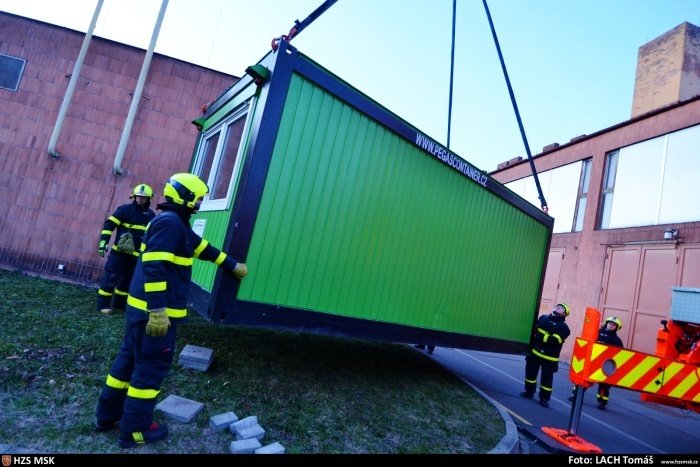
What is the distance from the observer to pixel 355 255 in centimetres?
435

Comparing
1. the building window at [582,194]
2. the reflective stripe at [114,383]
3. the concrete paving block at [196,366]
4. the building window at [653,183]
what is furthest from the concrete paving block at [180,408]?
the building window at [582,194]

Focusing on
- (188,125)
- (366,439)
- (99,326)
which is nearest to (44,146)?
(188,125)

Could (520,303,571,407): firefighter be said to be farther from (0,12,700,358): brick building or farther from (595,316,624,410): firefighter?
(0,12,700,358): brick building

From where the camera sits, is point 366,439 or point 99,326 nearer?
point 366,439

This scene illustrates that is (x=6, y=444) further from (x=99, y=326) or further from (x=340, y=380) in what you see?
(x=340, y=380)

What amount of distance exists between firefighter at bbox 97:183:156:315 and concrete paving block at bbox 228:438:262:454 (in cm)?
370

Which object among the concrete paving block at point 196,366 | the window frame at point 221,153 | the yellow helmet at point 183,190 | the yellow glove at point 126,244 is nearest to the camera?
the yellow helmet at point 183,190

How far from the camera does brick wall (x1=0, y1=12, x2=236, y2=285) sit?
23.4 ft

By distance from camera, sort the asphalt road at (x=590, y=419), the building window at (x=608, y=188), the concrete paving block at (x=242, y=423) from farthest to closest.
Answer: the building window at (x=608, y=188) < the asphalt road at (x=590, y=419) < the concrete paving block at (x=242, y=423)

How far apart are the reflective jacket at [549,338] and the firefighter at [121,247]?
21.8 ft

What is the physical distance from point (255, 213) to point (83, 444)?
6.96 ft

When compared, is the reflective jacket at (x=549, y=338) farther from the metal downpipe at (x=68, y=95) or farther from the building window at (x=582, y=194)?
the metal downpipe at (x=68, y=95)

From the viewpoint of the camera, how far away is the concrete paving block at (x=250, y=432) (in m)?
3.08

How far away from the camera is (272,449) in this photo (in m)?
2.91
